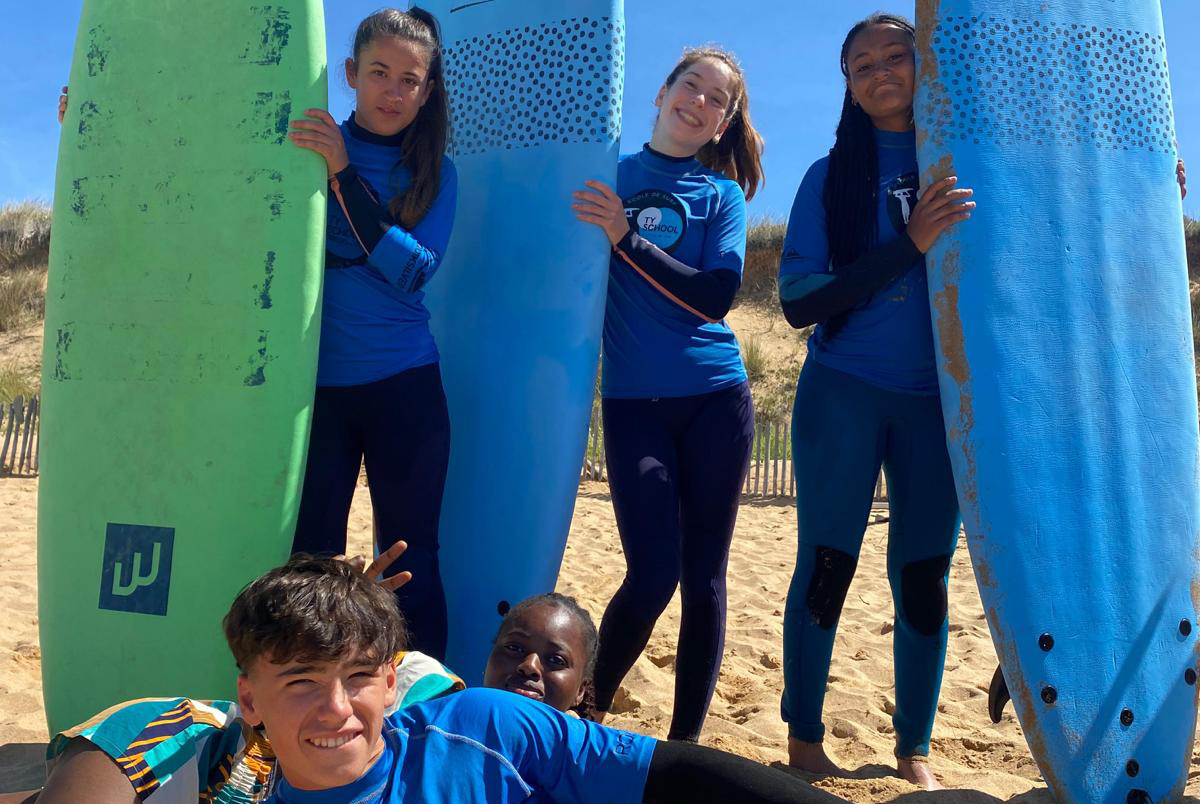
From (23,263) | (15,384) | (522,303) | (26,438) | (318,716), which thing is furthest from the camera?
(23,263)

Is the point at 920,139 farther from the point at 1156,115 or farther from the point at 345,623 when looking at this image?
the point at 345,623

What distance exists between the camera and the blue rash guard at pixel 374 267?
2340 mm

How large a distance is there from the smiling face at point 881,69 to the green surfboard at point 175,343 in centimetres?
134

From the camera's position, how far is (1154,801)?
7.46 ft

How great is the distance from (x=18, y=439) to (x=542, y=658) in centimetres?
885

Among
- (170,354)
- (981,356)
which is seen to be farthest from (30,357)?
(981,356)

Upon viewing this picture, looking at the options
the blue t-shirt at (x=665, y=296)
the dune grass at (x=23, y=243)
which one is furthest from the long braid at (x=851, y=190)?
the dune grass at (x=23, y=243)

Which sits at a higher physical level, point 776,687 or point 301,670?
point 301,670

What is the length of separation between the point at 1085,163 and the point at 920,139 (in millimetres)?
A: 435

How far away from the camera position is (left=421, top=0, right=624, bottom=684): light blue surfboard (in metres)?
2.73

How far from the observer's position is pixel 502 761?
1.41 m

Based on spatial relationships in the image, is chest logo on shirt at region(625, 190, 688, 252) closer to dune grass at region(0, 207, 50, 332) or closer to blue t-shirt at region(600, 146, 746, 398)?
Answer: blue t-shirt at region(600, 146, 746, 398)

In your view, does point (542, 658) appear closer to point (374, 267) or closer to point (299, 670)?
point (299, 670)

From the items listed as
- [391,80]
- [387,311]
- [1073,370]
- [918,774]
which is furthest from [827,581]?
[391,80]
